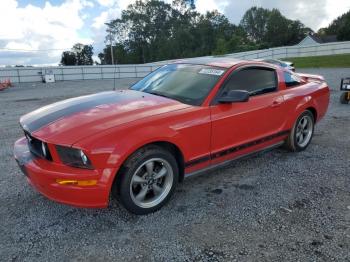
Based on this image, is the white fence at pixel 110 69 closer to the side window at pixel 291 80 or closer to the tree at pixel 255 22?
the side window at pixel 291 80

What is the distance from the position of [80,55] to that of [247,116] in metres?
81.2

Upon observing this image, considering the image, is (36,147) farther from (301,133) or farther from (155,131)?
(301,133)

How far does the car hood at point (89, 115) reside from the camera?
288 cm

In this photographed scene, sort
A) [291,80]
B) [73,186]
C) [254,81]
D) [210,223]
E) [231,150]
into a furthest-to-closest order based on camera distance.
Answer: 1. [291,80]
2. [254,81]
3. [231,150]
4. [210,223]
5. [73,186]

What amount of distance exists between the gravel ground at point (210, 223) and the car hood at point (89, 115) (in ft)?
2.88

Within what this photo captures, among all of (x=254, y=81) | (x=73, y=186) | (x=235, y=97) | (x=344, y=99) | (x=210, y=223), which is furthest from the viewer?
(x=344, y=99)

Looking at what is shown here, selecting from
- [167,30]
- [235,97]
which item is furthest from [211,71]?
[167,30]

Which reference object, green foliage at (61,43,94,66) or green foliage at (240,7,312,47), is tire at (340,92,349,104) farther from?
green foliage at (61,43,94,66)

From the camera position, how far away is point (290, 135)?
478cm

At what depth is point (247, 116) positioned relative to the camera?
391cm

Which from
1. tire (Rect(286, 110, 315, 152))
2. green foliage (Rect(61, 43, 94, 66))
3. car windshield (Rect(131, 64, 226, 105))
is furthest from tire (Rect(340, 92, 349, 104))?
green foliage (Rect(61, 43, 94, 66))

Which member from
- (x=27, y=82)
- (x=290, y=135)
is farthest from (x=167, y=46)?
(x=290, y=135)

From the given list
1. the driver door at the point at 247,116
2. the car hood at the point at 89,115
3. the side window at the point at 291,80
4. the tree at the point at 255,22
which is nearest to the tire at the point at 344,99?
the side window at the point at 291,80

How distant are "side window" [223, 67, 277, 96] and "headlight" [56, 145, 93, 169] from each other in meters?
1.83
